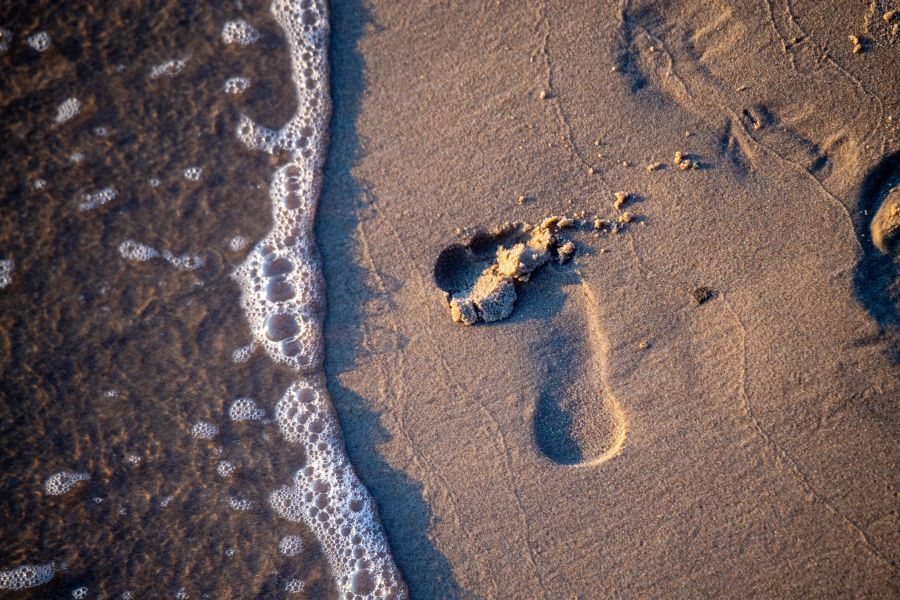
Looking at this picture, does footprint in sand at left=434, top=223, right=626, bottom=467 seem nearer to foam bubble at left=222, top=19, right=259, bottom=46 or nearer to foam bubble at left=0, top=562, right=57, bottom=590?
foam bubble at left=222, top=19, right=259, bottom=46

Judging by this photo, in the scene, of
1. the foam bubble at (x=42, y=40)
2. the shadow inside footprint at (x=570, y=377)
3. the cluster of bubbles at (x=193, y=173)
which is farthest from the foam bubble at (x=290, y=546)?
the foam bubble at (x=42, y=40)

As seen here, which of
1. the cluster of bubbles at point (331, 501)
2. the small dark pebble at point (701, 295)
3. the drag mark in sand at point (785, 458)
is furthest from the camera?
the cluster of bubbles at point (331, 501)

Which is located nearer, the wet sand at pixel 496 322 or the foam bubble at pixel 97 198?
the wet sand at pixel 496 322

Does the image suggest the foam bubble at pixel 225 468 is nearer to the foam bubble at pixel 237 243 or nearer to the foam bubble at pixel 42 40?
the foam bubble at pixel 237 243

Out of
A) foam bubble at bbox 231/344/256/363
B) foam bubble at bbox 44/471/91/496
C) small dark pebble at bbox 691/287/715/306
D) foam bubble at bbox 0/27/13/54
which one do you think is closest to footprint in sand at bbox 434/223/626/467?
small dark pebble at bbox 691/287/715/306

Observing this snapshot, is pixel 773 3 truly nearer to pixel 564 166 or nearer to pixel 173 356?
pixel 564 166

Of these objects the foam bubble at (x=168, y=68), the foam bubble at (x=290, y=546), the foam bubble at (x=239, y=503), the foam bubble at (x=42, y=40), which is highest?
the foam bubble at (x=168, y=68)
